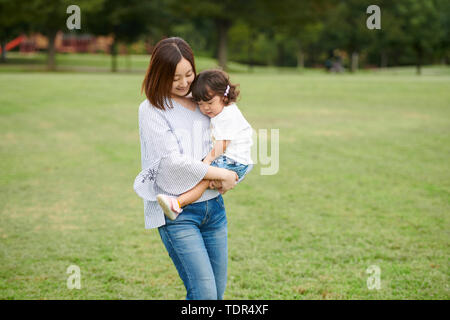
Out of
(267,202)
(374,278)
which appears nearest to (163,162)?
(374,278)

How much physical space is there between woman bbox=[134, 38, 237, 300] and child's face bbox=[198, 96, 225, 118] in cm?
7

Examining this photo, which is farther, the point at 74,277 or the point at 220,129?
the point at 74,277

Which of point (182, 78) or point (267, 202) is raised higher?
point (182, 78)

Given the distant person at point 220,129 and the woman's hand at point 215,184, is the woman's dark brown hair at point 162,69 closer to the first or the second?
the distant person at point 220,129

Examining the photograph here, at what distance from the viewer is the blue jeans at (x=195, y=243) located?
2.68 meters

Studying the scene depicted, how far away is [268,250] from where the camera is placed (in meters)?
5.46

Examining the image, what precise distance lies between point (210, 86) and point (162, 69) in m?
0.27

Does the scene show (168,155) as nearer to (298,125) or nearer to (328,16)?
(298,125)

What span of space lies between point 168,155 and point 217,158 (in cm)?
31

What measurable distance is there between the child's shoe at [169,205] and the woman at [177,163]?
0.13 metres

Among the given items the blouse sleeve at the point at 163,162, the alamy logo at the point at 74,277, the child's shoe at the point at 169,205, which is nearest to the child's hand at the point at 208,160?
the blouse sleeve at the point at 163,162

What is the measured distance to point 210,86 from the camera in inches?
106

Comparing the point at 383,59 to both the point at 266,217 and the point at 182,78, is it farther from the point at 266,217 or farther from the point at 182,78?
the point at 182,78
